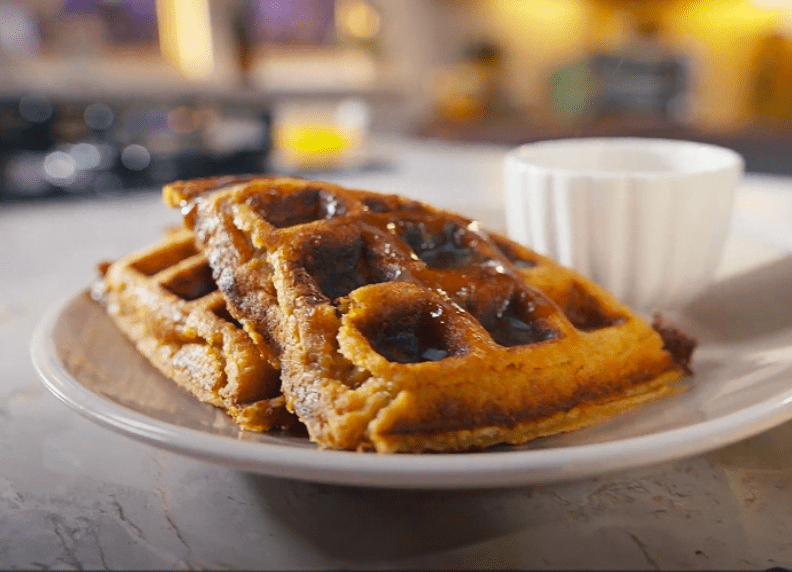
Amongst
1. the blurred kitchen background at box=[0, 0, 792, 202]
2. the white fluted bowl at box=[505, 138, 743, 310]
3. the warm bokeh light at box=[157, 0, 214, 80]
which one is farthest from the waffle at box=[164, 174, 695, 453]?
the warm bokeh light at box=[157, 0, 214, 80]

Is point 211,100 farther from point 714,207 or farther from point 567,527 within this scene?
point 567,527

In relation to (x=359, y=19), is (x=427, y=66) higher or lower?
lower

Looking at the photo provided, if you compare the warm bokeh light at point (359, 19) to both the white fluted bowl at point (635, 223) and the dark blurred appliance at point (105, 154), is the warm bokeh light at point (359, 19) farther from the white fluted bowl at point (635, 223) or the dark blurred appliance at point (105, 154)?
the white fluted bowl at point (635, 223)

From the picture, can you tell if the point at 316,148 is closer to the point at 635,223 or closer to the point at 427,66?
the point at 635,223

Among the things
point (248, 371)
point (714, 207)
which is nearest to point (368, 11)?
point (714, 207)

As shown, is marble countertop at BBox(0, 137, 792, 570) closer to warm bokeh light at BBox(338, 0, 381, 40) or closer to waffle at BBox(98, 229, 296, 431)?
waffle at BBox(98, 229, 296, 431)

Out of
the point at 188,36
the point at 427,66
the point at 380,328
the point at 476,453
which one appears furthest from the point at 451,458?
the point at 427,66

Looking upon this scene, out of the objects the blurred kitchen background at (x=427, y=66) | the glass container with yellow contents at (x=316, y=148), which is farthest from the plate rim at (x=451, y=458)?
the blurred kitchen background at (x=427, y=66)
